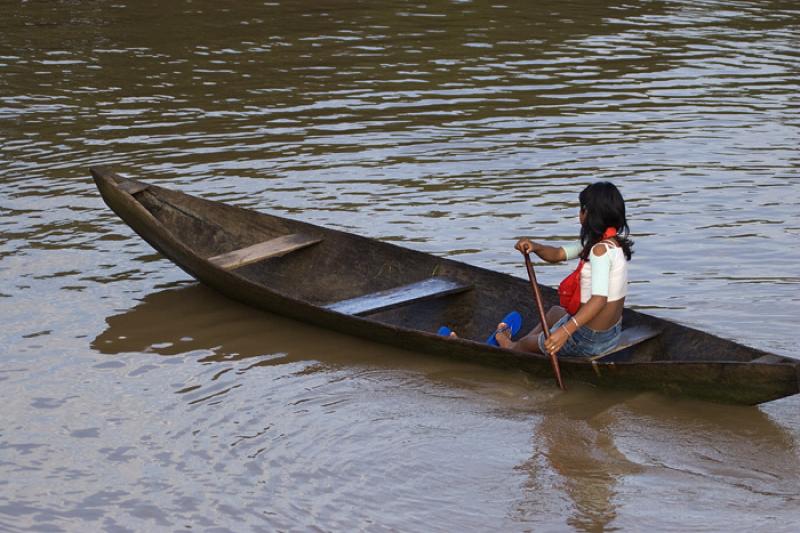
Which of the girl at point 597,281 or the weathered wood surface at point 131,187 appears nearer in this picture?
the girl at point 597,281

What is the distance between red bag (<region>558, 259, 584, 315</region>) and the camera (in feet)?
21.7

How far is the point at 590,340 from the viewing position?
6.60 meters

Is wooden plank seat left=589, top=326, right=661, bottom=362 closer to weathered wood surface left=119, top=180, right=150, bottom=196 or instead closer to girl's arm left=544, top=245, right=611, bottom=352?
girl's arm left=544, top=245, right=611, bottom=352

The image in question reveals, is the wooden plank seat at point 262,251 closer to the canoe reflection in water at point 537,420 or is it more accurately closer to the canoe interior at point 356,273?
the canoe interior at point 356,273

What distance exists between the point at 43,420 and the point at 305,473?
1.54m

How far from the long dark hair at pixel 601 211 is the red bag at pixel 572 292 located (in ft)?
0.63

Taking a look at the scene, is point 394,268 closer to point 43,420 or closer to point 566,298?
point 566,298

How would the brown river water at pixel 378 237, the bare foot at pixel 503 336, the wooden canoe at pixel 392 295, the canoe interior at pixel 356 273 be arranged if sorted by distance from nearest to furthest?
the brown river water at pixel 378 237
the wooden canoe at pixel 392 295
the bare foot at pixel 503 336
the canoe interior at pixel 356 273

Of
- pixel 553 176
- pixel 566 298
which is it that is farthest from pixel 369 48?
pixel 566 298

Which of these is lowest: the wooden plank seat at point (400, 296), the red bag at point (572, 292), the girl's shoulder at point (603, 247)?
the wooden plank seat at point (400, 296)

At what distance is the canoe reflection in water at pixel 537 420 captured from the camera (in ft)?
18.5

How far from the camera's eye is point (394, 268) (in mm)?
8125

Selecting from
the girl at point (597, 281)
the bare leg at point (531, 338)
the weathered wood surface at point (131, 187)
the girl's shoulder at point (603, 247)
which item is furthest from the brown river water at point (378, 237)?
the girl's shoulder at point (603, 247)

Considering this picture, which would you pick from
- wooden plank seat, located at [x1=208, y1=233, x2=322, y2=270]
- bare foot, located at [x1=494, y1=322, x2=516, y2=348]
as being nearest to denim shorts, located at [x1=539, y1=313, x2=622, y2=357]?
bare foot, located at [x1=494, y1=322, x2=516, y2=348]
